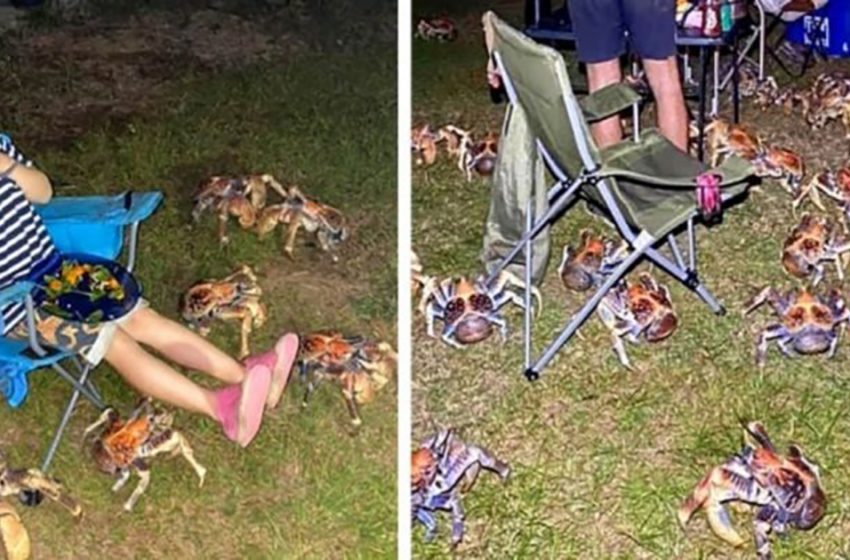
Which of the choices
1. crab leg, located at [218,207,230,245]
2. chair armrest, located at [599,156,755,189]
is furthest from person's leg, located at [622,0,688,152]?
crab leg, located at [218,207,230,245]

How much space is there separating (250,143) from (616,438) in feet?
5.82

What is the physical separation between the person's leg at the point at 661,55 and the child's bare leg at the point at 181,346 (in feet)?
4.94

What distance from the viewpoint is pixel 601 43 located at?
3.80 metres

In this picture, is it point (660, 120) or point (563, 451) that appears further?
point (660, 120)

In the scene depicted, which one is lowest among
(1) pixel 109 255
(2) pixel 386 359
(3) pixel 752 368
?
(3) pixel 752 368

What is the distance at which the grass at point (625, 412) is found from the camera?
254 centimetres

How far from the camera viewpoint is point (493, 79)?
3.31m

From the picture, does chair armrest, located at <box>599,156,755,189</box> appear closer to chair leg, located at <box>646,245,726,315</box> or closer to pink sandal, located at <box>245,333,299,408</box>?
chair leg, located at <box>646,245,726,315</box>

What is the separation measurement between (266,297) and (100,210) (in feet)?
1.81

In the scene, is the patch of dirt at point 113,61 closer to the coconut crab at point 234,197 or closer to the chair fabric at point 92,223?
the coconut crab at point 234,197

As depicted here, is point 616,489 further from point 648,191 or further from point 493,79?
point 493,79

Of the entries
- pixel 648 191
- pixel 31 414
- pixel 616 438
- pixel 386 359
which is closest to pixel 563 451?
pixel 616 438

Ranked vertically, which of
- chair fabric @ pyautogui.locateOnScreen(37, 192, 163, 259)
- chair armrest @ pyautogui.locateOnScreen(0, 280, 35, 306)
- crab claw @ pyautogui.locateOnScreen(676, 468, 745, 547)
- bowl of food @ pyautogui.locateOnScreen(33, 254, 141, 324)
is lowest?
crab claw @ pyautogui.locateOnScreen(676, 468, 745, 547)

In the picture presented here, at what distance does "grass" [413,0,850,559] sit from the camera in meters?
2.54
